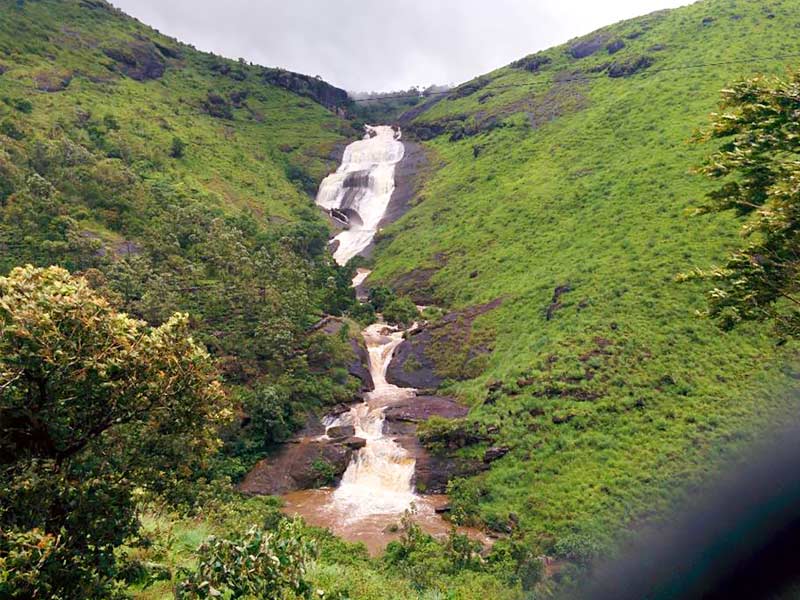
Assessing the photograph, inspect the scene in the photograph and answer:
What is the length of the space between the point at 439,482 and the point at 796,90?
21386mm

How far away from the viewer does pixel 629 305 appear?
30.8 m

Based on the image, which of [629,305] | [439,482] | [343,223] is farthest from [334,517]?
[343,223]

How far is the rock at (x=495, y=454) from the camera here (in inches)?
1009

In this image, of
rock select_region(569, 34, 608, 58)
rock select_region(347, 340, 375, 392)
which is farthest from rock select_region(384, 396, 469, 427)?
rock select_region(569, 34, 608, 58)

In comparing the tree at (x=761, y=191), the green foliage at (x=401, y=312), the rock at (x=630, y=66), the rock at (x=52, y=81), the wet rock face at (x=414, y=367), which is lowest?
the wet rock face at (x=414, y=367)

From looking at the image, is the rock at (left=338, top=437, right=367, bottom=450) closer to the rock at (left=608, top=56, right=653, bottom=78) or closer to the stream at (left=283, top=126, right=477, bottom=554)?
the stream at (left=283, top=126, right=477, bottom=554)

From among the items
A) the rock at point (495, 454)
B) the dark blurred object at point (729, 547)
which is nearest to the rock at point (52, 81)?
the rock at point (495, 454)

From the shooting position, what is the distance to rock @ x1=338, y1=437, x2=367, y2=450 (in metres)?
28.5

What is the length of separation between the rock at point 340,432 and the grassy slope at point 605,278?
7.53 m

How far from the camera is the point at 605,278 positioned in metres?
34.4

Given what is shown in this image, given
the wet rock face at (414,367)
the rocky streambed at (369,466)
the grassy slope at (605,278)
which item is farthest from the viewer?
the wet rock face at (414,367)

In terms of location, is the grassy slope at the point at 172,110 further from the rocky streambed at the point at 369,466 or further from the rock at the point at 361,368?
the rocky streambed at the point at 369,466

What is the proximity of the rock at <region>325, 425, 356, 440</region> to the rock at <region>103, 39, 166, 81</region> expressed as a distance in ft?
257

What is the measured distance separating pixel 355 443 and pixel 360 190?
5526 centimetres
